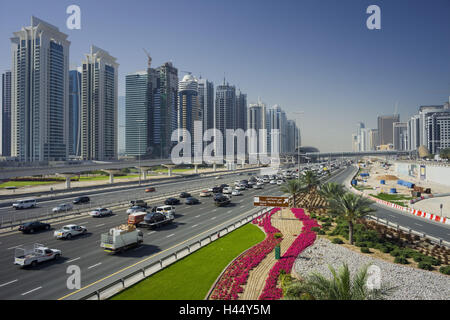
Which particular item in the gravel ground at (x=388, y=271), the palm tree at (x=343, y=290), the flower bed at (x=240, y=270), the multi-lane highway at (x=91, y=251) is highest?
the palm tree at (x=343, y=290)

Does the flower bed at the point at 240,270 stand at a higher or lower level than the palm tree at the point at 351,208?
lower

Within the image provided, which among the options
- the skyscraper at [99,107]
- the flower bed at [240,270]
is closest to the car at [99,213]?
the flower bed at [240,270]

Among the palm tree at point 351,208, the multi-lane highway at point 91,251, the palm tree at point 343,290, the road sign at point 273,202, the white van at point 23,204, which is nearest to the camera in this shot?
the palm tree at point 343,290

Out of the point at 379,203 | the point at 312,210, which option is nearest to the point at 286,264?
the point at 312,210

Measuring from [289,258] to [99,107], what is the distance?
14301 cm

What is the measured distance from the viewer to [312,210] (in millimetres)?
39406

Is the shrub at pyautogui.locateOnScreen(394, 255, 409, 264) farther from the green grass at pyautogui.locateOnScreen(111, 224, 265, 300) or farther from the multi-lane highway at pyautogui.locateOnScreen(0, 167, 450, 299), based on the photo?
the multi-lane highway at pyautogui.locateOnScreen(0, 167, 450, 299)

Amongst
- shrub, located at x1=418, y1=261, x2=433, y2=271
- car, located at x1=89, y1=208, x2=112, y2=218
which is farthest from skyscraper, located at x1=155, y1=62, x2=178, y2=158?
shrub, located at x1=418, y1=261, x2=433, y2=271

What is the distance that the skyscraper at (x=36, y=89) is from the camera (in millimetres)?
106500

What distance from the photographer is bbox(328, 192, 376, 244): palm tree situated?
25.2m

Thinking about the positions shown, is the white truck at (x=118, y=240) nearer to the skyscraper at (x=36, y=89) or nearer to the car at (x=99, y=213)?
the car at (x=99, y=213)

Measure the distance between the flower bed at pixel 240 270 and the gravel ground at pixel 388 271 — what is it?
2.90 metres

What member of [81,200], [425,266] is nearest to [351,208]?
[425,266]

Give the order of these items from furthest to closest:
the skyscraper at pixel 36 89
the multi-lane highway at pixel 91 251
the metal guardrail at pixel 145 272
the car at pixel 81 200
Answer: the skyscraper at pixel 36 89, the car at pixel 81 200, the multi-lane highway at pixel 91 251, the metal guardrail at pixel 145 272
